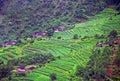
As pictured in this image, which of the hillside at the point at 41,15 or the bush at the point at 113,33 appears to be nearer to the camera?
the bush at the point at 113,33

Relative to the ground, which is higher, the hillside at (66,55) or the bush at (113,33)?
the bush at (113,33)

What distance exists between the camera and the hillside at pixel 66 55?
77.2ft

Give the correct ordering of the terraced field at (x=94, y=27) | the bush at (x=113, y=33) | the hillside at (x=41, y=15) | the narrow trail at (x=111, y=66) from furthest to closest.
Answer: the hillside at (x=41, y=15) → the terraced field at (x=94, y=27) → the bush at (x=113, y=33) → the narrow trail at (x=111, y=66)

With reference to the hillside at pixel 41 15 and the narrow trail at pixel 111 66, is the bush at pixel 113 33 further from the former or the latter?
the hillside at pixel 41 15

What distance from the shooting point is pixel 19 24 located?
1411 inches

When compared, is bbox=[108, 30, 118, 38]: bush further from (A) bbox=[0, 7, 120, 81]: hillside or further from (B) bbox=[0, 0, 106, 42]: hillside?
(B) bbox=[0, 0, 106, 42]: hillside

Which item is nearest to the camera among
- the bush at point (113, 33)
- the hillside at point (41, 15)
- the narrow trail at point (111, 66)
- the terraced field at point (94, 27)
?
the narrow trail at point (111, 66)

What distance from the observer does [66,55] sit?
87.2 ft

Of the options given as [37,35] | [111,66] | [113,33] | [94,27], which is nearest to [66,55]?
[113,33]

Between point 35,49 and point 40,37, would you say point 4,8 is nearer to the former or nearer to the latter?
point 40,37

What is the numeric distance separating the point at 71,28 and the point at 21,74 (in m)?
9.07

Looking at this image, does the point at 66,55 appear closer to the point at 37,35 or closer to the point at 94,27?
the point at 94,27

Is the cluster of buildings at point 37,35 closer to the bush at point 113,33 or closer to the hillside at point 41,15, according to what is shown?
the hillside at point 41,15

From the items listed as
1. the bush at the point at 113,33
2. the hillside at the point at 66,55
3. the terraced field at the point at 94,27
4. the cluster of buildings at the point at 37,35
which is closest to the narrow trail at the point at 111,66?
the hillside at the point at 66,55
